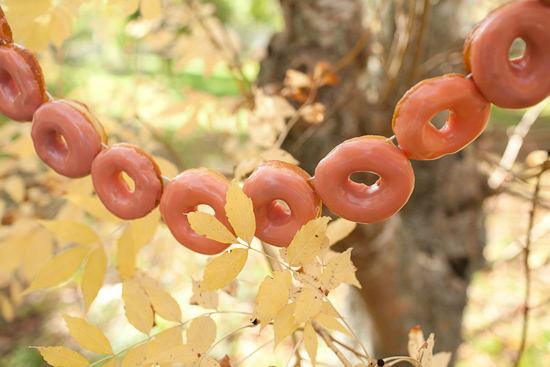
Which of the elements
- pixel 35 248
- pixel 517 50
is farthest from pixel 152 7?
pixel 517 50

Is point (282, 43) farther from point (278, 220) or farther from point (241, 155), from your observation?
point (278, 220)

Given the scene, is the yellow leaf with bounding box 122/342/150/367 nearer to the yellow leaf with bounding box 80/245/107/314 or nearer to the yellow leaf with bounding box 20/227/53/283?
the yellow leaf with bounding box 80/245/107/314

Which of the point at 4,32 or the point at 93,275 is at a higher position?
the point at 4,32

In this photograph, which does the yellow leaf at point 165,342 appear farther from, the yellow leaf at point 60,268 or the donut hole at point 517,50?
the donut hole at point 517,50

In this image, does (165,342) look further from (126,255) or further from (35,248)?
(35,248)

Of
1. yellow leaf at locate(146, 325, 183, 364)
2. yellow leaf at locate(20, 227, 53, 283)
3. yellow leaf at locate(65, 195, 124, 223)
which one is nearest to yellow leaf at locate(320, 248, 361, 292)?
yellow leaf at locate(146, 325, 183, 364)
